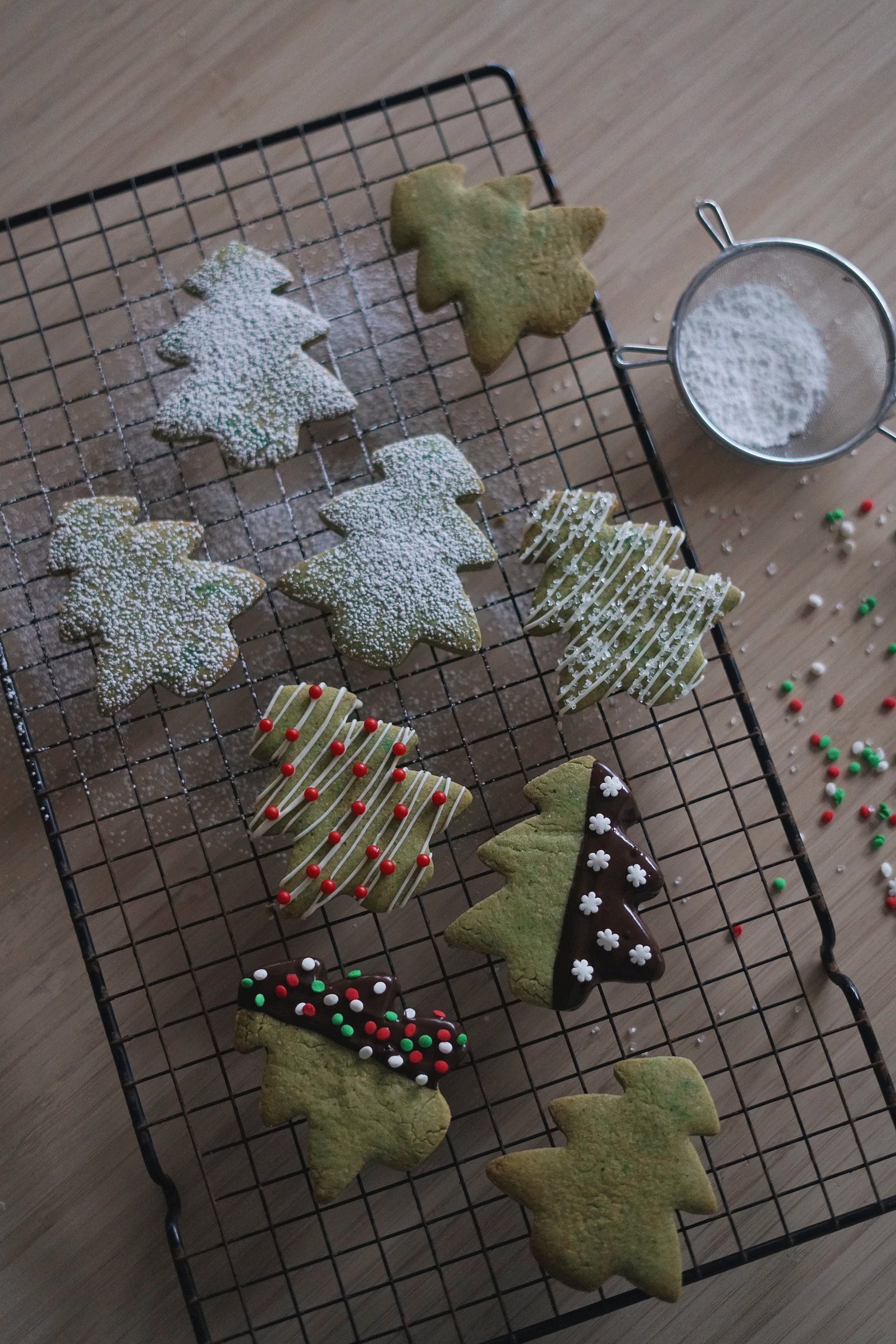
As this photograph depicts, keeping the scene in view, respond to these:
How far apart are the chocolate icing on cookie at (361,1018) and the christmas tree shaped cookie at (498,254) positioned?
44.5 inches

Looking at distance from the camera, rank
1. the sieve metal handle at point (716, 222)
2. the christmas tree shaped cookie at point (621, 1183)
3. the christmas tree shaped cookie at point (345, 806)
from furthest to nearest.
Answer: the sieve metal handle at point (716, 222), the christmas tree shaped cookie at point (345, 806), the christmas tree shaped cookie at point (621, 1183)

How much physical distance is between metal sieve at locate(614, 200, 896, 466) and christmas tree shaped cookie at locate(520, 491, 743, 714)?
1.20 ft

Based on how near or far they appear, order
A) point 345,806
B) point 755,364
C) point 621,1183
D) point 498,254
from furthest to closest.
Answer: point 755,364 → point 498,254 → point 345,806 → point 621,1183

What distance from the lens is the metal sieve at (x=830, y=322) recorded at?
2061 mm

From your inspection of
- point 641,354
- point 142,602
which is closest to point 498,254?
point 641,354

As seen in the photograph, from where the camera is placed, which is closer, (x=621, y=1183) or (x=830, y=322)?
(x=621, y=1183)

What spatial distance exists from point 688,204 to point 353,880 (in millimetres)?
1499

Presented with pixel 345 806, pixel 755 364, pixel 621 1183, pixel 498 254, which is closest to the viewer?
pixel 621 1183

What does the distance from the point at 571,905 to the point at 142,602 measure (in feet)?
2.97

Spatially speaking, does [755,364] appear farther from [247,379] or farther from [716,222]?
[247,379]

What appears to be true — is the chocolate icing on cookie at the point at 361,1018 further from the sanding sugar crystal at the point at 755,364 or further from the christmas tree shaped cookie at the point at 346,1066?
the sanding sugar crystal at the point at 755,364

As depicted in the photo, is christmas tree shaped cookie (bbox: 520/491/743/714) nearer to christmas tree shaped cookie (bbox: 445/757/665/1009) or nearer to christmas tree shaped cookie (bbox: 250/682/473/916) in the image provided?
christmas tree shaped cookie (bbox: 445/757/665/1009)

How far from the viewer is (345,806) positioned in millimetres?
1806

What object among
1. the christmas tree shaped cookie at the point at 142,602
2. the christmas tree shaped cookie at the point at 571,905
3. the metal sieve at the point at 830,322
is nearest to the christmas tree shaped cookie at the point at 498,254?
the metal sieve at the point at 830,322
